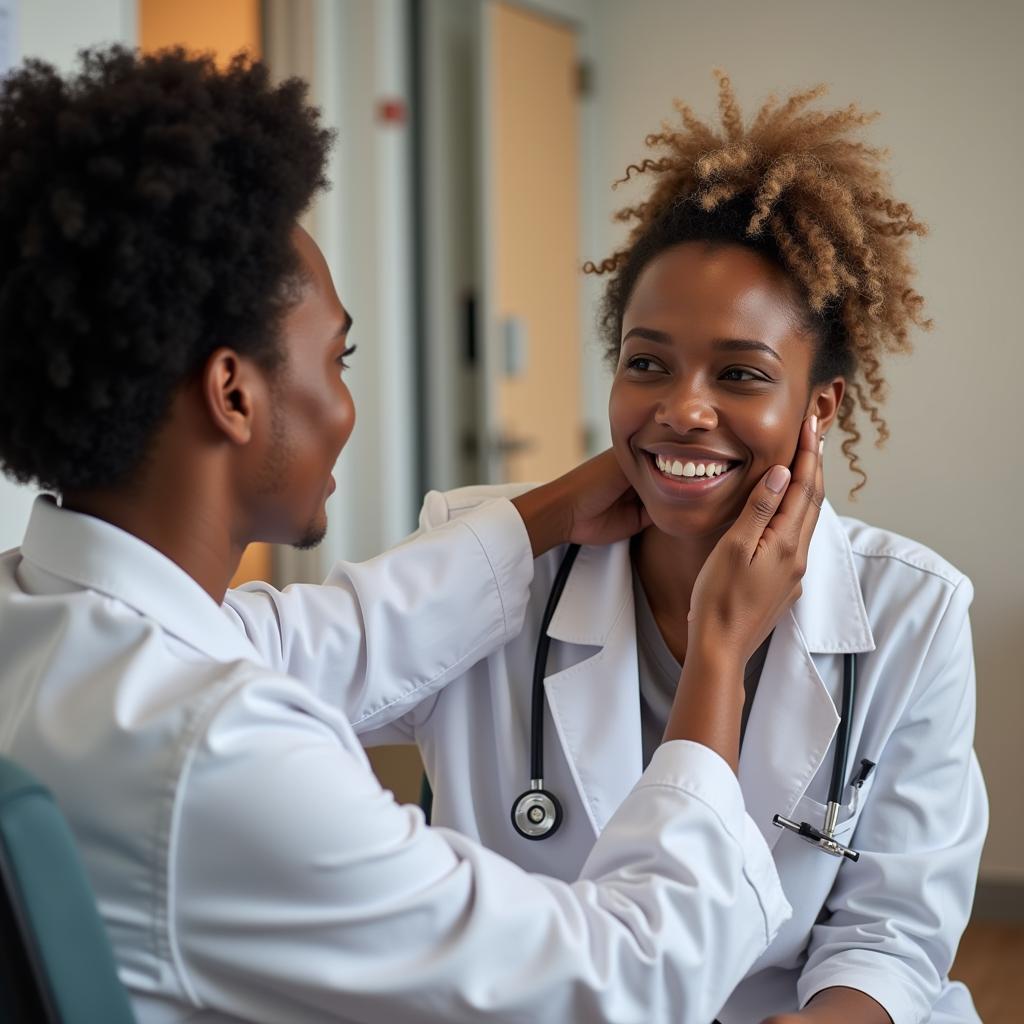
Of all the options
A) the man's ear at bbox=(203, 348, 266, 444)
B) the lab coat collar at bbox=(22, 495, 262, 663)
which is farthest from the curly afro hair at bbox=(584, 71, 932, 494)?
the lab coat collar at bbox=(22, 495, 262, 663)

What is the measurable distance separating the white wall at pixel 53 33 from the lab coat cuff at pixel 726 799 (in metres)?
1.64

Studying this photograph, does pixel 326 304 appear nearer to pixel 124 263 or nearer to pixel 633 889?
pixel 124 263

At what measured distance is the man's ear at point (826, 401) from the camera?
4.83 feet

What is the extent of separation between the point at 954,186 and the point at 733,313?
→ 8.65ft

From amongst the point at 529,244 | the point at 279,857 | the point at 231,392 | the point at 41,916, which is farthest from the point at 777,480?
the point at 529,244

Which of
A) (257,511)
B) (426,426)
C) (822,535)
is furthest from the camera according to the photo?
(426,426)

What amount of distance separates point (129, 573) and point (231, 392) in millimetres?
152

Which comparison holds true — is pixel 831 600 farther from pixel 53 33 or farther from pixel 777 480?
pixel 53 33

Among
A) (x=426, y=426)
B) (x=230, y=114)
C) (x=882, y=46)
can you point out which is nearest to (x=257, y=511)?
(x=230, y=114)

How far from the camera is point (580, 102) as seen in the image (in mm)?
4352

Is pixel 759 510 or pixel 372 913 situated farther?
pixel 759 510

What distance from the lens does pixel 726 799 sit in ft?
3.20

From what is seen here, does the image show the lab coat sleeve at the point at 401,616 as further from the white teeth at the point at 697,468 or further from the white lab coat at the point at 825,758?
the white teeth at the point at 697,468

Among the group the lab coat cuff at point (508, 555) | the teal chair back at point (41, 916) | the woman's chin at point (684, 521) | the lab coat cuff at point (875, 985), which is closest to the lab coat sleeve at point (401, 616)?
the lab coat cuff at point (508, 555)
